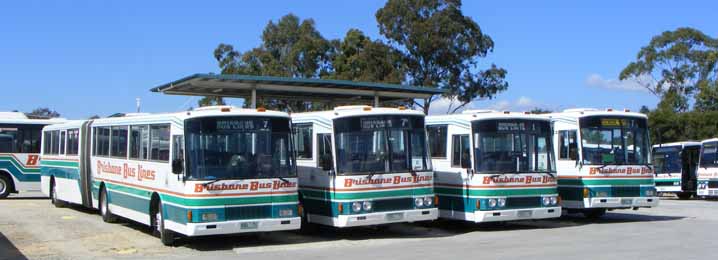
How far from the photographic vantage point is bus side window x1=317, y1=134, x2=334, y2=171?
1614 centimetres

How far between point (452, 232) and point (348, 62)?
2642 cm

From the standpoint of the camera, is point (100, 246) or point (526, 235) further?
point (526, 235)

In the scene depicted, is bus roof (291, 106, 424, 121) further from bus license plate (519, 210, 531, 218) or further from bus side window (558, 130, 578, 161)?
bus side window (558, 130, 578, 161)

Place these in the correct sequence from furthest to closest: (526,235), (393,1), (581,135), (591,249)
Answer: (393,1) < (581,135) < (526,235) < (591,249)

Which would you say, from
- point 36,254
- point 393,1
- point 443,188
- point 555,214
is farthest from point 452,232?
point 393,1

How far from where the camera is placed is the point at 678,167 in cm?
3556

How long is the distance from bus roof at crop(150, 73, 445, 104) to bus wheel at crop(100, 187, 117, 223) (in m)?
3.51

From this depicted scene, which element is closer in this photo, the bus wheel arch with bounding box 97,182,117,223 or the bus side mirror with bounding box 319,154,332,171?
the bus side mirror with bounding box 319,154,332,171

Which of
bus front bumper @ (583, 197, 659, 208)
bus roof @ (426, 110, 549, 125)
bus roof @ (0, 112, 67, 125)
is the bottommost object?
bus front bumper @ (583, 197, 659, 208)

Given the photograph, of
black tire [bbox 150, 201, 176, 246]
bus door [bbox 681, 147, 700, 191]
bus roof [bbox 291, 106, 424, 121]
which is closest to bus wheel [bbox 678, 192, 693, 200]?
bus door [bbox 681, 147, 700, 191]

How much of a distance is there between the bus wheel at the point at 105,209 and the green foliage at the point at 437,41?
2370 centimetres

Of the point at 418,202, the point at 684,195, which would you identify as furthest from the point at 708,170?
the point at 418,202

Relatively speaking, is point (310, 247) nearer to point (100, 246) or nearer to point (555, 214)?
point (100, 246)

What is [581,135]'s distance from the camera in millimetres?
20031
